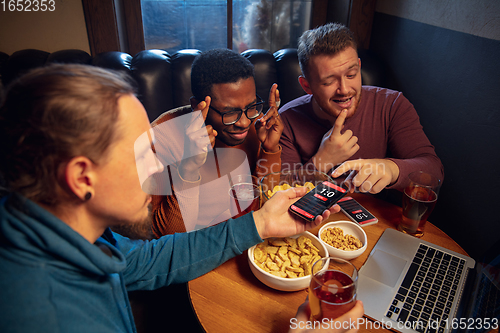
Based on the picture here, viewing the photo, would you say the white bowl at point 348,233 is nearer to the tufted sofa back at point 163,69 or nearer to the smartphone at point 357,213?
the smartphone at point 357,213

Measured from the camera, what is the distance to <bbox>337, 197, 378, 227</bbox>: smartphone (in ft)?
3.73

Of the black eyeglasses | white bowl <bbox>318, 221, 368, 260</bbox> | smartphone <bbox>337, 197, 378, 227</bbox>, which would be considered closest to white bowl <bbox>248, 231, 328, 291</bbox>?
white bowl <bbox>318, 221, 368, 260</bbox>

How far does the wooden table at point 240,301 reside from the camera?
0.76 m

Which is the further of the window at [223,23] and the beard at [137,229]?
the window at [223,23]

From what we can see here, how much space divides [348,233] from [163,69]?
1.68 meters

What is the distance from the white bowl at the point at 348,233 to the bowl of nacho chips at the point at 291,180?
6.2 inches

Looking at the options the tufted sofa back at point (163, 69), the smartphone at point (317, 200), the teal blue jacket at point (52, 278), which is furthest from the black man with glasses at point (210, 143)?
the tufted sofa back at point (163, 69)

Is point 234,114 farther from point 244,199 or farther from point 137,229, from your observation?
point 137,229

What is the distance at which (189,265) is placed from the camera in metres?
0.91

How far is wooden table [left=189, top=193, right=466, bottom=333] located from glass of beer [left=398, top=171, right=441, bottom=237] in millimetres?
206

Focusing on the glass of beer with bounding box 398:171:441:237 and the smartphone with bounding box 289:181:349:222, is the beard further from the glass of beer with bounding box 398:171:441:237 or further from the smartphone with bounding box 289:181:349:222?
the glass of beer with bounding box 398:171:441:237

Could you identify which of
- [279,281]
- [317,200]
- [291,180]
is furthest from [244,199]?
[279,281]

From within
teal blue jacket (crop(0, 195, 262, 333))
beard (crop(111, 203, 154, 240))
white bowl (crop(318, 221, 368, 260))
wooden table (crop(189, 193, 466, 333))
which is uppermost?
teal blue jacket (crop(0, 195, 262, 333))

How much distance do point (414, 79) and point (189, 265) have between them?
6.31 ft
